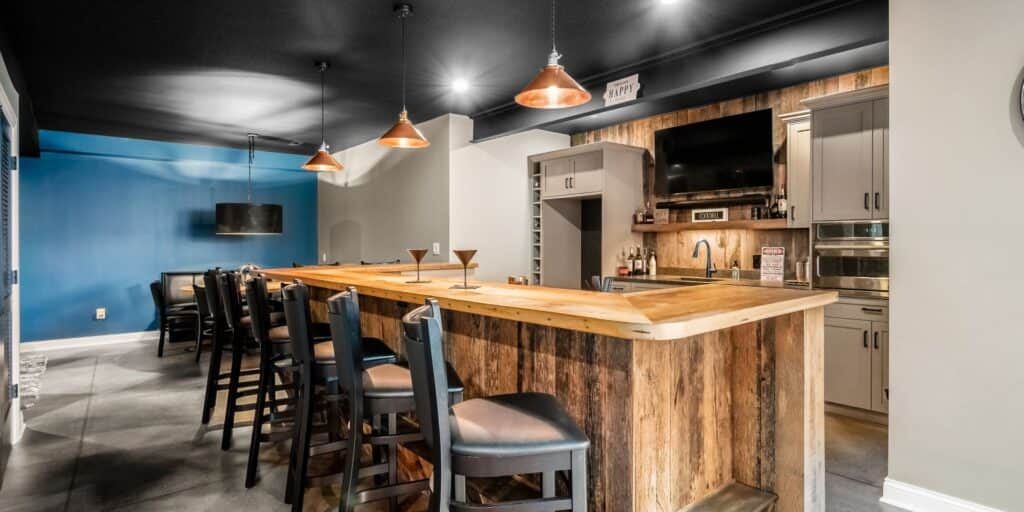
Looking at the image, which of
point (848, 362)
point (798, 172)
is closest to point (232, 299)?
point (848, 362)

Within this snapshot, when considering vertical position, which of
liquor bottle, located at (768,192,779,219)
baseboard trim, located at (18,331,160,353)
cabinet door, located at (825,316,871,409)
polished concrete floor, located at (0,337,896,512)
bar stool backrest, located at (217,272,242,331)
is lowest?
polished concrete floor, located at (0,337,896,512)

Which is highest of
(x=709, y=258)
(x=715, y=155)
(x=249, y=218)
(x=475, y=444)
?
(x=715, y=155)

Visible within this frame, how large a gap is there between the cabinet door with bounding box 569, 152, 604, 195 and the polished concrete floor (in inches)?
115

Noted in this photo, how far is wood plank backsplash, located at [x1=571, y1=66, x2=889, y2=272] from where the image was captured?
4.42m

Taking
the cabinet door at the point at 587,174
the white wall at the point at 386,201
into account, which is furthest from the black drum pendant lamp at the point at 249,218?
the cabinet door at the point at 587,174

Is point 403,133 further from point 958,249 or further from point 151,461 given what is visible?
point 958,249

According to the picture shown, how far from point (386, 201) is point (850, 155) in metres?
5.14

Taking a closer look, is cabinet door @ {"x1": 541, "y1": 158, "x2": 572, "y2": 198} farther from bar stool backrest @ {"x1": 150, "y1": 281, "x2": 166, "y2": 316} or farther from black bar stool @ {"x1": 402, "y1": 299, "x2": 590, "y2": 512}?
bar stool backrest @ {"x1": 150, "y1": 281, "x2": 166, "y2": 316}

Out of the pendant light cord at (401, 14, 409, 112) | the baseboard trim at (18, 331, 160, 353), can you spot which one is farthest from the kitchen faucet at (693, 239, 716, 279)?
the baseboard trim at (18, 331, 160, 353)

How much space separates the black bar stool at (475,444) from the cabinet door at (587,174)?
4170 millimetres

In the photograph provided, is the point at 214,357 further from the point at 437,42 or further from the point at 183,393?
the point at 437,42

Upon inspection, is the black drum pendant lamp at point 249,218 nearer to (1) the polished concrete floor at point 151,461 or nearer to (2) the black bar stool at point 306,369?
(1) the polished concrete floor at point 151,461

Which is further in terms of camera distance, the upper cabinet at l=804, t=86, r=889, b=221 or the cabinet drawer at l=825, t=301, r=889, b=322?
the upper cabinet at l=804, t=86, r=889, b=221

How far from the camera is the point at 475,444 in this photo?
1383 millimetres
